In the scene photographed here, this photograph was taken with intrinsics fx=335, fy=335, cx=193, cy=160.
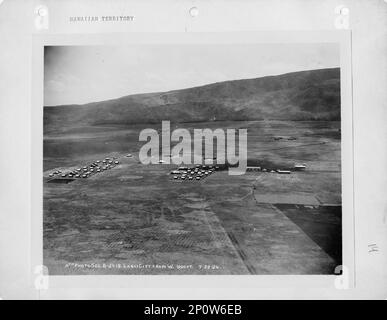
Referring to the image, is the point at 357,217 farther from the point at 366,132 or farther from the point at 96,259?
the point at 96,259

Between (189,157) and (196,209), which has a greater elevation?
(189,157)

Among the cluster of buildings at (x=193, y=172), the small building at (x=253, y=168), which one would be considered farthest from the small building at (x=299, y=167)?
the cluster of buildings at (x=193, y=172)

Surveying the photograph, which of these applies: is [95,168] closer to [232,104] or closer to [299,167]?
[232,104]

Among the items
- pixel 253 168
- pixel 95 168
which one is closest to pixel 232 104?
pixel 253 168

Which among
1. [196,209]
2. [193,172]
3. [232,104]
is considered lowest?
[196,209]

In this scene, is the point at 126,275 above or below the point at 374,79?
below
